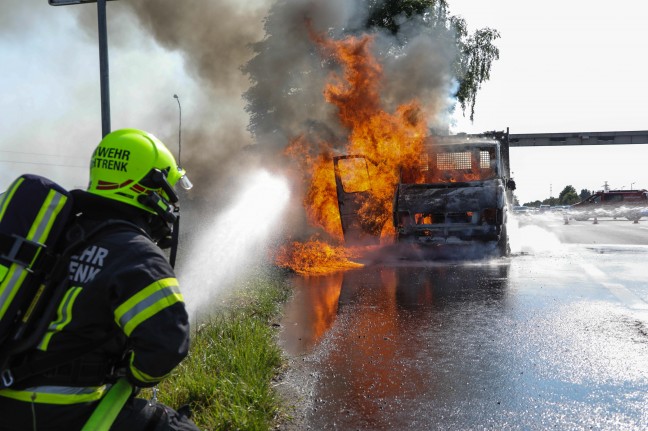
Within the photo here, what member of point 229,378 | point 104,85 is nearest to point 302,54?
point 104,85

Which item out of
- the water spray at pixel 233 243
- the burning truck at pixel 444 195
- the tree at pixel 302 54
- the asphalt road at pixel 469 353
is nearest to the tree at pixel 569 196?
the tree at pixel 302 54

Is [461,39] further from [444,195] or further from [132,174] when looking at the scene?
[132,174]

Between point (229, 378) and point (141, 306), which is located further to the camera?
point (229, 378)

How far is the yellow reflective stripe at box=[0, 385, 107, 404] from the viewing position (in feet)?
5.59

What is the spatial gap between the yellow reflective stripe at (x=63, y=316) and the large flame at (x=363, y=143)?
392 inches

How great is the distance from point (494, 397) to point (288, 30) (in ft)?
55.5

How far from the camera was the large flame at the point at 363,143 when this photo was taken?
12508mm

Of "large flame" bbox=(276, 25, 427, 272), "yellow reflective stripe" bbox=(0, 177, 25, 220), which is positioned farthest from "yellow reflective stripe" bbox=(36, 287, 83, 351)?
"large flame" bbox=(276, 25, 427, 272)

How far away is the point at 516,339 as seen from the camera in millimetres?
5531

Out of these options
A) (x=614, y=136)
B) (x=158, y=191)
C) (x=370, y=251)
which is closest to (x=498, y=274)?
(x=370, y=251)

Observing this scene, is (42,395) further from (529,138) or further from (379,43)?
(529,138)

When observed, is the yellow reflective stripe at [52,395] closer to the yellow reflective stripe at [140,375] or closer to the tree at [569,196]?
the yellow reflective stripe at [140,375]

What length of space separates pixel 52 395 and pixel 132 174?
742 millimetres

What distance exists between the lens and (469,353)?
5078 mm
